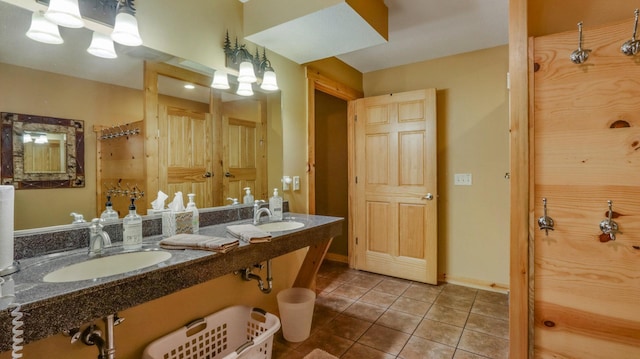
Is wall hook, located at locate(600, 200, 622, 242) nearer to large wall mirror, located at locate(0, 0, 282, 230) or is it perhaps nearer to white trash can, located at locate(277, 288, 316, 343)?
white trash can, located at locate(277, 288, 316, 343)

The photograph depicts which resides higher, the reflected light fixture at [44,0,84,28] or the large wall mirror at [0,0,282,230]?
the reflected light fixture at [44,0,84,28]

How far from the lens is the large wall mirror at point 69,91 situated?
1.17m

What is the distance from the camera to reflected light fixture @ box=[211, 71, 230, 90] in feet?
6.38

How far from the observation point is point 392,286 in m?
3.00

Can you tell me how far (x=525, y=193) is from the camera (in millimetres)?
1362

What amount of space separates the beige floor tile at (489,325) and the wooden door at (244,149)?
185 cm

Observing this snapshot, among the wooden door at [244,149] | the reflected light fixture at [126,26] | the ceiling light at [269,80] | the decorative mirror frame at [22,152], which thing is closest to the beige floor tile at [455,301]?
the wooden door at [244,149]

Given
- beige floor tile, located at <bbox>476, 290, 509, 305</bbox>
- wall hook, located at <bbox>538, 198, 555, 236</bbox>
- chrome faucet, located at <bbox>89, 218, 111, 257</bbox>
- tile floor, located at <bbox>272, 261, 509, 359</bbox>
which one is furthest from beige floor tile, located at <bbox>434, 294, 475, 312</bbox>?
chrome faucet, located at <bbox>89, 218, 111, 257</bbox>

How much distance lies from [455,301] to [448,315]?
1.05 feet

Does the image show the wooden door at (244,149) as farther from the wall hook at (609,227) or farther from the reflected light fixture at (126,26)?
the wall hook at (609,227)

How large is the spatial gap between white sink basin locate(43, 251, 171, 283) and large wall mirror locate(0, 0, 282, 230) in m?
0.32

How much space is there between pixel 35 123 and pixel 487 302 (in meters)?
3.28

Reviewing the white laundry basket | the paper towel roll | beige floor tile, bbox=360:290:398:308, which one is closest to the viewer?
the paper towel roll

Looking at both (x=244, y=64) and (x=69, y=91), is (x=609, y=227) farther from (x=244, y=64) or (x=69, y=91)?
(x=69, y=91)
